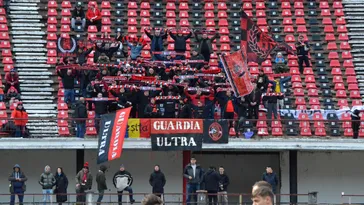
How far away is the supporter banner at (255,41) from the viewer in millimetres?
30062

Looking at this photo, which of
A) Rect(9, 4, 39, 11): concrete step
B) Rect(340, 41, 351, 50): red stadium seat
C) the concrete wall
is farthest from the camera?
Rect(9, 4, 39, 11): concrete step

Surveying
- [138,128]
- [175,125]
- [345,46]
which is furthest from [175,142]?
[345,46]

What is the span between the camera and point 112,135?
84.9 feet

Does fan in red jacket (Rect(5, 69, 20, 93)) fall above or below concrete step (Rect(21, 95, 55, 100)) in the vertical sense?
above

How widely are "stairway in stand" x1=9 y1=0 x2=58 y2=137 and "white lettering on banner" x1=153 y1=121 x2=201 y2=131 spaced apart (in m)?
2.87

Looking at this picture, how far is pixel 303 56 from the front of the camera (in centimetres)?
3100

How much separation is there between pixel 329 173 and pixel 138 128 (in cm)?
620

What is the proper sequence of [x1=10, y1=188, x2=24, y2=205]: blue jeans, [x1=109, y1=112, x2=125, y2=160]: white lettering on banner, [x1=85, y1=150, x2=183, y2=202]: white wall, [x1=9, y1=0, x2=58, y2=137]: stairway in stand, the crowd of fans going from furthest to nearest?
[x1=85, y1=150, x2=183, y2=202]: white wall → [x1=9, y1=0, x2=58, y2=137]: stairway in stand → the crowd of fans → [x1=109, y1=112, x2=125, y2=160]: white lettering on banner → [x1=10, y1=188, x2=24, y2=205]: blue jeans

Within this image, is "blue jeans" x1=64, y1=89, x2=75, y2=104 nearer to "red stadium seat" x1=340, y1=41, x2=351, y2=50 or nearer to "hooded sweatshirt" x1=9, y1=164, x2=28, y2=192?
"hooded sweatshirt" x1=9, y1=164, x2=28, y2=192

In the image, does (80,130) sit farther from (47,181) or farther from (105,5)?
(105,5)

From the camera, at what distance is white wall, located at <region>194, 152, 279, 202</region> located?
99.4 feet

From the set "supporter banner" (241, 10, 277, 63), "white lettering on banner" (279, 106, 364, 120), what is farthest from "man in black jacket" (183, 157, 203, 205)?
"supporter banner" (241, 10, 277, 63)

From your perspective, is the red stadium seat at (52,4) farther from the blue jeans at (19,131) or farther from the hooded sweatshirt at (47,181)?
the hooded sweatshirt at (47,181)

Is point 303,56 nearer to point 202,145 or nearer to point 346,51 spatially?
point 346,51
